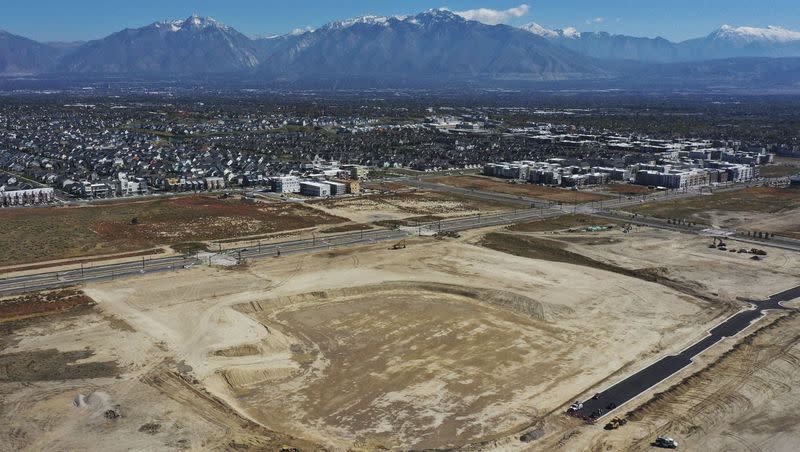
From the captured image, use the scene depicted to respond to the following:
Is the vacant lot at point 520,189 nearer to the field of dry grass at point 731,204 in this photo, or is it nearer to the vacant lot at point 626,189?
the vacant lot at point 626,189

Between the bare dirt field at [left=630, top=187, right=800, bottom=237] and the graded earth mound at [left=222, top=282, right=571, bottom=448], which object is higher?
the bare dirt field at [left=630, top=187, right=800, bottom=237]

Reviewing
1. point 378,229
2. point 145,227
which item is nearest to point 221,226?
point 145,227

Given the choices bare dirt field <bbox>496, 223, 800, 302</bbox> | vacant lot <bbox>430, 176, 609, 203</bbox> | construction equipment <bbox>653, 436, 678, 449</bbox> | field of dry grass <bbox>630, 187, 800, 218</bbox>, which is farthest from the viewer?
vacant lot <bbox>430, 176, 609, 203</bbox>

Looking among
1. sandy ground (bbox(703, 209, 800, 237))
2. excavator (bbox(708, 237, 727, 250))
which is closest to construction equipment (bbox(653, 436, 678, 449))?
excavator (bbox(708, 237, 727, 250))

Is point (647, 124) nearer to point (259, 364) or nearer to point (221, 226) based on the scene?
point (221, 226)

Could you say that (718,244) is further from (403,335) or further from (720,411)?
(403,335)

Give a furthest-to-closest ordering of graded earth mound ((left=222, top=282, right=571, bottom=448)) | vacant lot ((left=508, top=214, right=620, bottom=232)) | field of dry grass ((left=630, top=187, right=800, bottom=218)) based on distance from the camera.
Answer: field of dry grass ((left=630, top=187, right=800, bottom=218)) → vacant lot ((left=508, top=214, right=620, bottom=232)) → graded earth mound ((left=222, top=282, right=571, bottom=448))

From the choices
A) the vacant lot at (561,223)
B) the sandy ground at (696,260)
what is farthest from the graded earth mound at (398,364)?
the vacant lot at (561,223)

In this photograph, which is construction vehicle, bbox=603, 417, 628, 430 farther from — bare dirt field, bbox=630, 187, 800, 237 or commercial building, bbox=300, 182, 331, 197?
commercial building, bbox=300, 182, 331, 197
